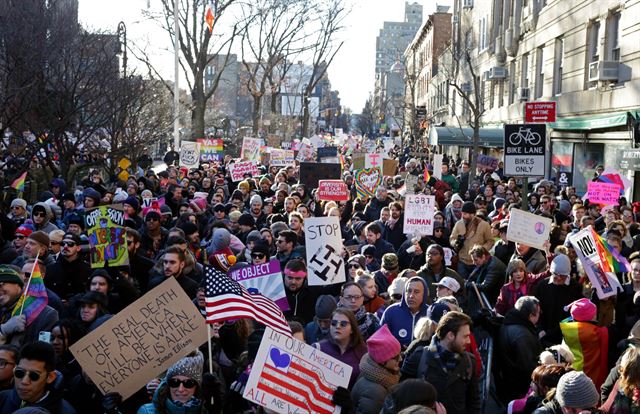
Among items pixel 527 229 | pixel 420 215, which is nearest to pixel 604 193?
pixel 420 215

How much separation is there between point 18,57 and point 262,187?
246 inches

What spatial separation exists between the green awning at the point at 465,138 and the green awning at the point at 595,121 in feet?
25.0

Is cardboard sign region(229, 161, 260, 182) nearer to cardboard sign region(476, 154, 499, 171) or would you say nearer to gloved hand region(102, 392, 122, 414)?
cardboard sign region(476, 154, 499, 171)

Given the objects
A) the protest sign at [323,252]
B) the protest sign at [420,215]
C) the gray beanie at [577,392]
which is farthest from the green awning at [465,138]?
the gray beanie at [577,392]

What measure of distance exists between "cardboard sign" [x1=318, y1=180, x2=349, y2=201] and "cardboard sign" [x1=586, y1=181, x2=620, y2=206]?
4580 mm

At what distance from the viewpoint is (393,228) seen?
42.6ft

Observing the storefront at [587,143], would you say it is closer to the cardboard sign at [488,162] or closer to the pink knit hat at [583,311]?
the cardboard sign at [488,162]

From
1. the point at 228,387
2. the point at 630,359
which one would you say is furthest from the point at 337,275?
the point at 630,359

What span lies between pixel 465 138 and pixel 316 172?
16818 millimetres

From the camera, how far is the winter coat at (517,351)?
7.06 meters

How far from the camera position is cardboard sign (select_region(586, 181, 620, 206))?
48.1 ft

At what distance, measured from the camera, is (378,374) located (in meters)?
5.41

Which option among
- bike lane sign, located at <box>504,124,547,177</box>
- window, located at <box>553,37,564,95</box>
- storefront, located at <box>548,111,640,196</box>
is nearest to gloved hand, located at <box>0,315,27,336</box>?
bike lane sign, located at <box>504,124,547,177</box>

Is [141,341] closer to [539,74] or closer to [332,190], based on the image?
[332,190]
